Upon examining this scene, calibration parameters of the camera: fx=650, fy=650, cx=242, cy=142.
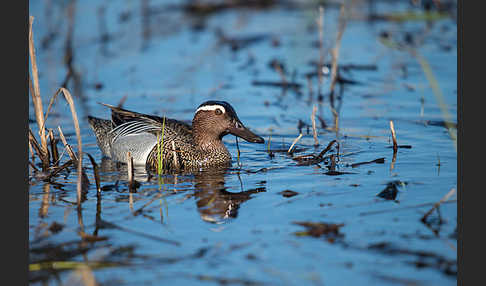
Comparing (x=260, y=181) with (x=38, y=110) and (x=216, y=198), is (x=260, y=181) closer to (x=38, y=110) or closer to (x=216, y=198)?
(x=216, y=198)

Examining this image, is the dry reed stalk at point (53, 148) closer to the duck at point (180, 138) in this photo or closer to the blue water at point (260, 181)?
the blue water at point (260, 181)

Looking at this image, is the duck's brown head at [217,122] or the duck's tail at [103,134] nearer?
the duck's brown head at [217,122]

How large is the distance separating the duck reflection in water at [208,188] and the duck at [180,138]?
7.7 inches

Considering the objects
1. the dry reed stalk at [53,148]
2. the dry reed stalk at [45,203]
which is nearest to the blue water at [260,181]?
the dry reed stalk at [45,203]

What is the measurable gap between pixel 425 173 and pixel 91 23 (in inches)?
417

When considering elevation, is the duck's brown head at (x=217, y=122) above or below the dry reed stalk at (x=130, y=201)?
above

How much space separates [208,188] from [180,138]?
1469mm

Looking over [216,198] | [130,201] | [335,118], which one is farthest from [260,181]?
[335,118]

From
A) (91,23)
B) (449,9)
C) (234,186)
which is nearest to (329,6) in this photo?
(449,9)


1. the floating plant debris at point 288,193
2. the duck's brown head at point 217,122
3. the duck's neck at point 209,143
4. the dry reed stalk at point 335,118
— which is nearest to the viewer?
the floating plant debris at point 288,193

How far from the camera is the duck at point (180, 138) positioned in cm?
729

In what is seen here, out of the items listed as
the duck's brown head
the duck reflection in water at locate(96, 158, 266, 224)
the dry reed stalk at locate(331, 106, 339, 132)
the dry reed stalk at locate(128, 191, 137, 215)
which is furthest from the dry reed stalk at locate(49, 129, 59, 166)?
the dry reed stalk at locate(331, 106, 339, 132)

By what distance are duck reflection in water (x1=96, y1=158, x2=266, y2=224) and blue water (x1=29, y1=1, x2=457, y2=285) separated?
3cm

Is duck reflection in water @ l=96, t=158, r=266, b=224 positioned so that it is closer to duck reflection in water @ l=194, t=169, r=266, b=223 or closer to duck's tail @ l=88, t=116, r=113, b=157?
duck reflection in water @ l=194, t=169, r=266, b=223
